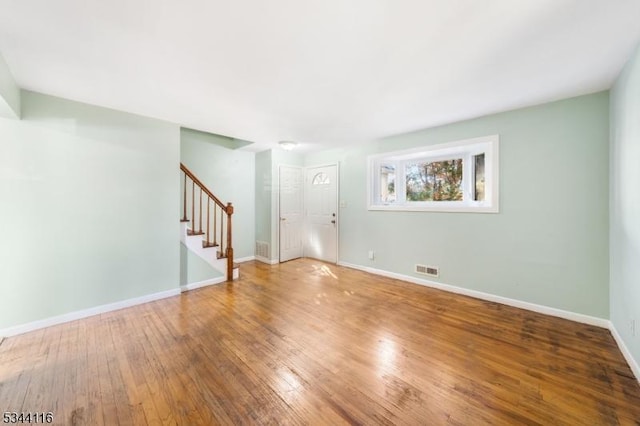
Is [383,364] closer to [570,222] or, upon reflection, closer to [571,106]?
[570,222]

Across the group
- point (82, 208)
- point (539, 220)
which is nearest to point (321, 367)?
point (539, 220)

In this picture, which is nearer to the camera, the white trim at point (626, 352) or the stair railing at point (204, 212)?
the white trim at point (626, 352)

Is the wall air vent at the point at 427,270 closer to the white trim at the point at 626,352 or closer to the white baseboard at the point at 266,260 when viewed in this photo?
the white trim at the point at 626,352

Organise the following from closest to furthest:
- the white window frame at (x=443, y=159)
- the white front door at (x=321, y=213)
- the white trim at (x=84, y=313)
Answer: the white trim at (x=84, y=313)
the white window frame at (x=443, y=159)
the white front door at (x=321, y=213)

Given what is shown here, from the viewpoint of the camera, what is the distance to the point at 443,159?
3.76m

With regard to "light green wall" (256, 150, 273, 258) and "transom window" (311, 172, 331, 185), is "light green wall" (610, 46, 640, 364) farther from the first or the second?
"light green wall" (256, 150, 273, 258)

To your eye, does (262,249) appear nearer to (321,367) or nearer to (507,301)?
(321,367)

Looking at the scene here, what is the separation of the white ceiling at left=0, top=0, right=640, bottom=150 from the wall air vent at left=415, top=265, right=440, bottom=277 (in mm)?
2177

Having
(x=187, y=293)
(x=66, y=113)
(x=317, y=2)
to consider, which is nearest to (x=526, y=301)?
(x=317, y=2)

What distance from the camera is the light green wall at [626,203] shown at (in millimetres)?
1808

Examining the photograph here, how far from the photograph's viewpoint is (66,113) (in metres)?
2.62

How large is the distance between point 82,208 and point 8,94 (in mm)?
1156

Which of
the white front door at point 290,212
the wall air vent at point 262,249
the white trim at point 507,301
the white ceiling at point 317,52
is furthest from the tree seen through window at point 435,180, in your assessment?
the wall air vent at point 262,249

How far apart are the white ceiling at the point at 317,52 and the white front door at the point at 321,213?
7.23 feet
